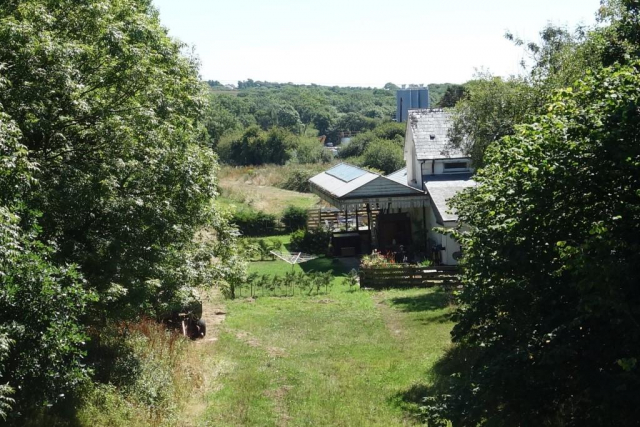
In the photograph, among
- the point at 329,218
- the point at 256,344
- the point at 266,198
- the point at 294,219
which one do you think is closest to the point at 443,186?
the point at 329,218

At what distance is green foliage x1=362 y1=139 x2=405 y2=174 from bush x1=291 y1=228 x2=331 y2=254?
29.3 m

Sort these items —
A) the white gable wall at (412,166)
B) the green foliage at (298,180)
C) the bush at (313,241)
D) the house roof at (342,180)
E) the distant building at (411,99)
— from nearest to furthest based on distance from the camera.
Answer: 1. the house roof at (342,180)
2. the white gable wall at (412,166)
3. the bush at (313,241)
4. the green foliage at (298,180)
5. the distant building at (411,99)

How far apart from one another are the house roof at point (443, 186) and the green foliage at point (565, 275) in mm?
21540

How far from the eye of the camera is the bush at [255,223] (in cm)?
4847

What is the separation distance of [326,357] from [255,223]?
30.4m

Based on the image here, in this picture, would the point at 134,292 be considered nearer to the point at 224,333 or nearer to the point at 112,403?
the point at 112,403

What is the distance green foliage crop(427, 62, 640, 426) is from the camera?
23.6 ft

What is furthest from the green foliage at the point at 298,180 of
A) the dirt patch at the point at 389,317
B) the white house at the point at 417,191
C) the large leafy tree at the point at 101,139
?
the large leafy tree at the point at 101,139

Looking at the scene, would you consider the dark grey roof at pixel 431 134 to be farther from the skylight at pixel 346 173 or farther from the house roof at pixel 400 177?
the house roof at pixel 400 177

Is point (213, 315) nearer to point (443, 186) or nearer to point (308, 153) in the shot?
point (443, 186)

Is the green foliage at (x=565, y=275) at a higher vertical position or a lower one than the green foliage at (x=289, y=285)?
higher

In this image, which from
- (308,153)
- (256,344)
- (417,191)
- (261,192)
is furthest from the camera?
(308,153)

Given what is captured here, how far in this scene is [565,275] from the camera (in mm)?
8406

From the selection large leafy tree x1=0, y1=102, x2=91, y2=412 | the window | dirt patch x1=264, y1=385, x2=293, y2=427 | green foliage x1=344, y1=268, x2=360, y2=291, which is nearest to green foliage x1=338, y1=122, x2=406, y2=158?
the window
